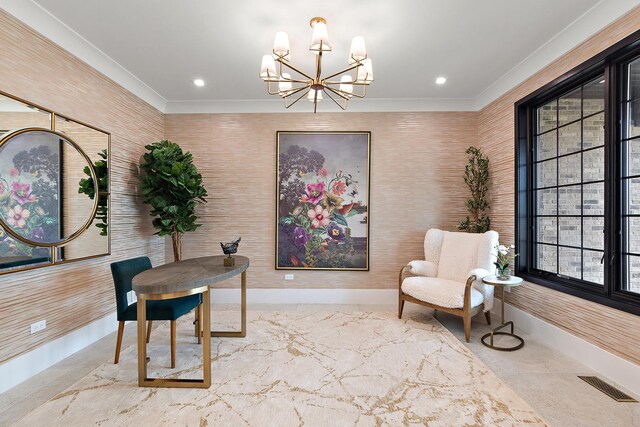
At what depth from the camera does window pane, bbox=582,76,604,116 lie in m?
2.54

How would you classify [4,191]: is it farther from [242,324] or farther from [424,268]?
[424,268]

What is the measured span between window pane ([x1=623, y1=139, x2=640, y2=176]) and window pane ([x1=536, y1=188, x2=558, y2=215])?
0.74 metres

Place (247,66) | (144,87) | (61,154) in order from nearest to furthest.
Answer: (61,154), (247,66), (144,87)

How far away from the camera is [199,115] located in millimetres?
4207

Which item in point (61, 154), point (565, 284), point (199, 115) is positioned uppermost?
point (199, 115)

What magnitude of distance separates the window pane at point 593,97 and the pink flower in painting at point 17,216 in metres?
4.80

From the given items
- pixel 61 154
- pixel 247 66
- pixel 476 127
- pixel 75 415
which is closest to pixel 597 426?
pixel 75 415

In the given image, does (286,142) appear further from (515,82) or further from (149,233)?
(515,82)

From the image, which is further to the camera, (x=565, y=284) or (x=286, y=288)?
(x=286, y=288)

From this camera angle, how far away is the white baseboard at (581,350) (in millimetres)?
2141

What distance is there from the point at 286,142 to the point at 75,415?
3.44 m

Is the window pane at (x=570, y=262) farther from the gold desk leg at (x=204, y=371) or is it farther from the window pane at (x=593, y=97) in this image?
the gold desk leg at (x=204, y=371)

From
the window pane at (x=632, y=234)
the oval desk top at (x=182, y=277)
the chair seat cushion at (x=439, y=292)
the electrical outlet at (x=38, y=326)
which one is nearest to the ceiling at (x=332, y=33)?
the window pane at (x=632, y=234)

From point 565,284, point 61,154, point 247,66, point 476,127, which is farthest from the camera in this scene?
point 476,127
